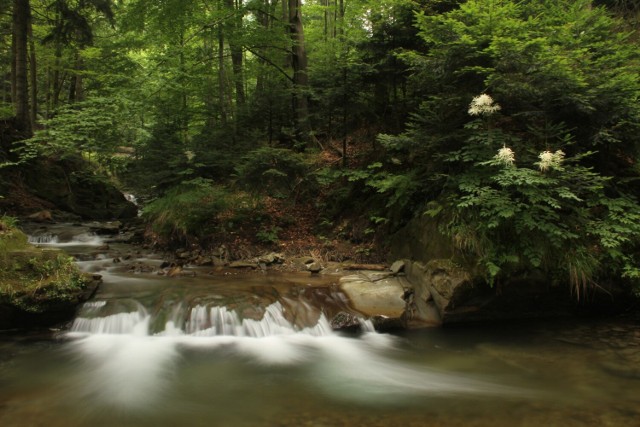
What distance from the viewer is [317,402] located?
4555 mm

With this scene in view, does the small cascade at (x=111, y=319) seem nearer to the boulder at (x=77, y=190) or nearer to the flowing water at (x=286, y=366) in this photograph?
the flowing water at (x=286, y=366)

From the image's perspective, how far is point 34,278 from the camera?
20.3ft

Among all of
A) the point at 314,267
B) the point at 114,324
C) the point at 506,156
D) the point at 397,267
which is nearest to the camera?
the point at 506,156

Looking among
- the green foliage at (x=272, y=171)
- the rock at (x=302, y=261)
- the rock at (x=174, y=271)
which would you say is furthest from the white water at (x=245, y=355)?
the green foliage at (x=272, y=171)

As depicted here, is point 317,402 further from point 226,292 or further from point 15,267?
point 15,267

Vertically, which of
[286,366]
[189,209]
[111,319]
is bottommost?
[286,366]

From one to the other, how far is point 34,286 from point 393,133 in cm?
798

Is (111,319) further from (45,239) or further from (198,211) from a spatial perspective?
(45,239)

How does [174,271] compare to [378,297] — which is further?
[174,271]

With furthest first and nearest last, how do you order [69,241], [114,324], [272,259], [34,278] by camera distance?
[69,241]
[272,259]
[114,324]
[34,278]

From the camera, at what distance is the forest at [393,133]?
6262 mm

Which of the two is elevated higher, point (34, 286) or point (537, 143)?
point (537, 143)

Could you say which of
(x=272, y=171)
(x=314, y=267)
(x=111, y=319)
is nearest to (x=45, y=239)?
(x=111, y=319)

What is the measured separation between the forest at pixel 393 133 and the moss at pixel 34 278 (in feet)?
11.1
